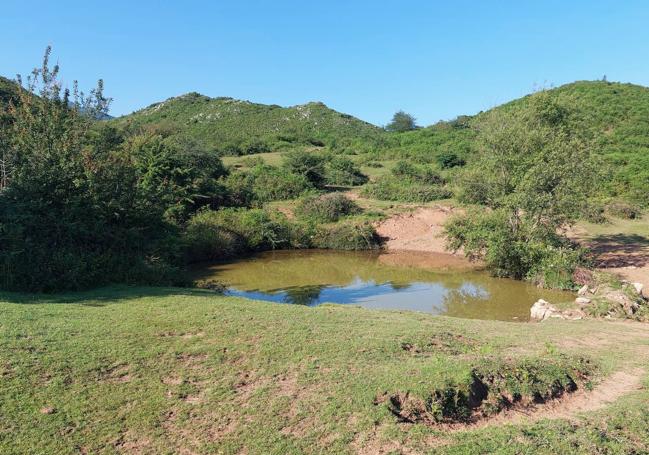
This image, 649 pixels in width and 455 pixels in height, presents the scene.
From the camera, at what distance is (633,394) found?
591 cm

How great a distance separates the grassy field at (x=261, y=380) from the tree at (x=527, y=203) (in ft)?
25.1

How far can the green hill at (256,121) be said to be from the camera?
2072 inches

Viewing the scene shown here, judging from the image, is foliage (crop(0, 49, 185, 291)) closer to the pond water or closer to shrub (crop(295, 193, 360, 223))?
the pond water

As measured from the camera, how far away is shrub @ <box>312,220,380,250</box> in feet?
82.1

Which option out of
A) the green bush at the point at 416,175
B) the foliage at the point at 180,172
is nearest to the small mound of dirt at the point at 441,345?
the foliage at the point at 180,172

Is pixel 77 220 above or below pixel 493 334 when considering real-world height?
above

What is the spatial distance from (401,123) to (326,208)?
43.1 m

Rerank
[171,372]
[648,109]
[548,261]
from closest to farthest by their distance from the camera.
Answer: [171,372] < [548,261] < [648,109]

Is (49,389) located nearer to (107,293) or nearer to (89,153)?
(107,293)

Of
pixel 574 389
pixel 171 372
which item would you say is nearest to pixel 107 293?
pixel 171 372

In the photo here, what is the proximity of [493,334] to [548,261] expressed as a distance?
835 cm

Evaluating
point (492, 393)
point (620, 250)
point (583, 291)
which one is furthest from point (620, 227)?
point (492, 393)

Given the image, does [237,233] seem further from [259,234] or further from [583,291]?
[583,291]

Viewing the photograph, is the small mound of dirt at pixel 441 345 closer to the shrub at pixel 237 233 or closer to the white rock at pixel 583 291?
the white rock at pixel 583 291
